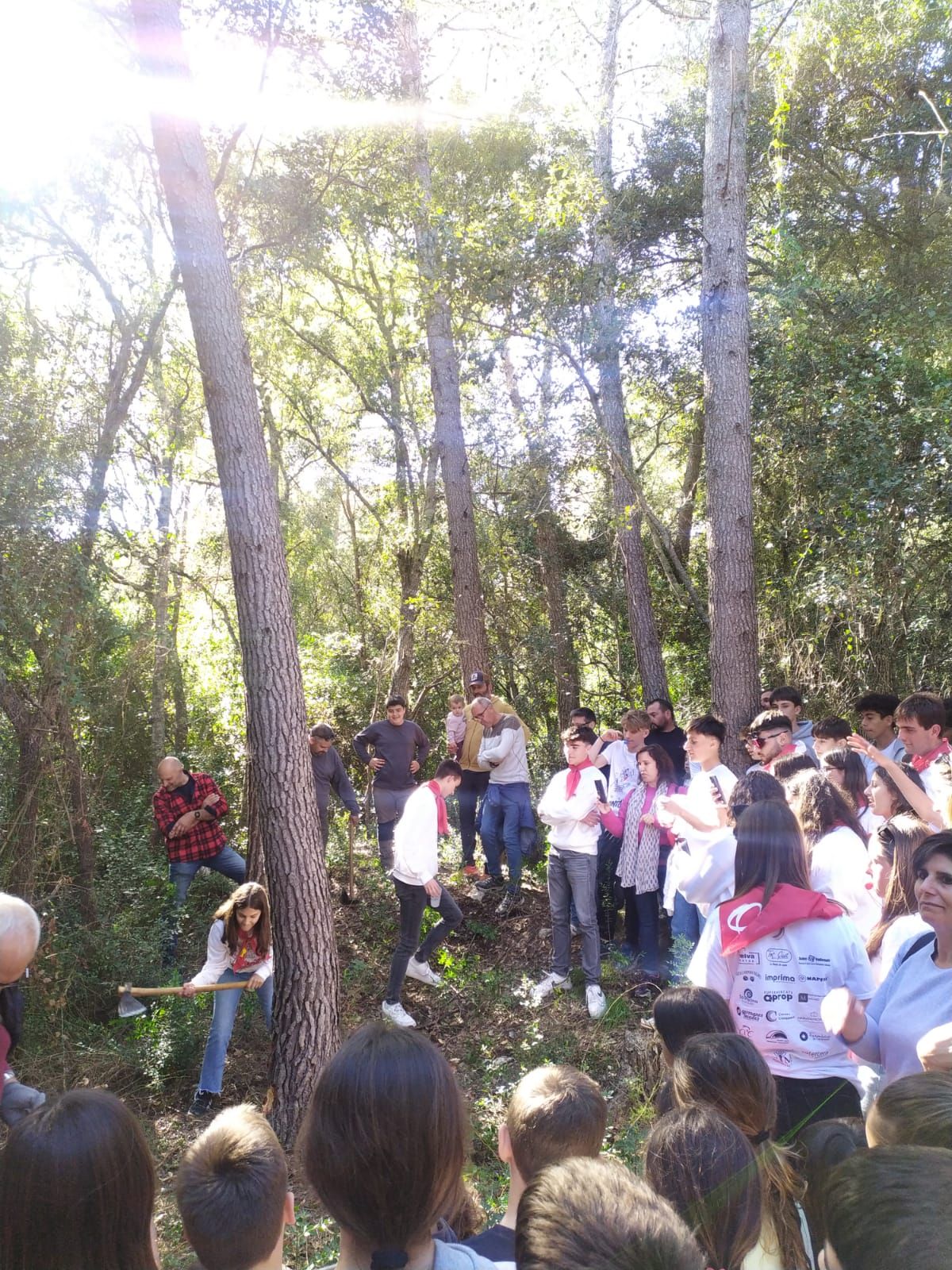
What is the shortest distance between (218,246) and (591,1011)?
5.76m

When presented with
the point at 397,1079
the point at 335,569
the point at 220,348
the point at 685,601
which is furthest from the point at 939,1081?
the point at 335,569

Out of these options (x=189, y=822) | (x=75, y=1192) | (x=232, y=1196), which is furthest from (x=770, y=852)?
(x=189, y=822)

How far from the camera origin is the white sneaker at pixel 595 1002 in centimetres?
601

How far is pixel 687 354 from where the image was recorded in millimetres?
12250

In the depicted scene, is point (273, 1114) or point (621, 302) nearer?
point (273, 1114)

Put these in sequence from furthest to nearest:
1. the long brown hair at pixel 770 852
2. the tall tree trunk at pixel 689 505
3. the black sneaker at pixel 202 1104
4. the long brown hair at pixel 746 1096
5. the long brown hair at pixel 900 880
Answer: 1. the tall tree trunk at pixel 689 505
2. the black sneaker at pixel 202 1104
3. the long brown hair at pixel 900 880
4. the long brown hair at pixel 770 852
5. the long brown hair at pixel 746 1096

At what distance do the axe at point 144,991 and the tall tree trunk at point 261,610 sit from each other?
13.9 inches

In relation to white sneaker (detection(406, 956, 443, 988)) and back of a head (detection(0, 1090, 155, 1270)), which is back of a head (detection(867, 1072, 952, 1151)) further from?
white sneaker (detection(406, 956, 443, 988))

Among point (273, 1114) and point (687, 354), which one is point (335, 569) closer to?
point (687, 354)

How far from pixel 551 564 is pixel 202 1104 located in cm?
942

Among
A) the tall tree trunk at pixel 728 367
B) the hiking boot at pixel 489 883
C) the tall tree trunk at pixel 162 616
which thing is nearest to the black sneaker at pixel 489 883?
the hiking boot at pixel 489 883

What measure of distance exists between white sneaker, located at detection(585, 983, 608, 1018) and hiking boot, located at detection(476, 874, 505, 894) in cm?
248

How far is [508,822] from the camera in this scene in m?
8.25

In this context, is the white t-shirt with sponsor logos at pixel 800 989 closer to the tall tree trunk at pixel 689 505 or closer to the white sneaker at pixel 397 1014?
the white sneaker at pixel 397 1014
